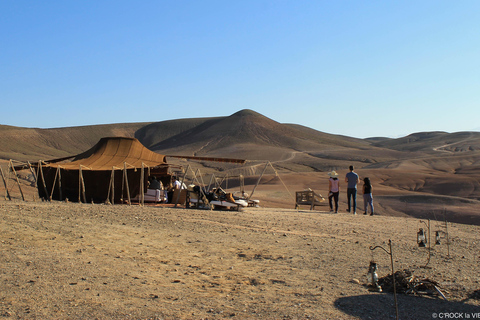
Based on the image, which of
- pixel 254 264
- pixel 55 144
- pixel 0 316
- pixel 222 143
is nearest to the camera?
pixel 0 316

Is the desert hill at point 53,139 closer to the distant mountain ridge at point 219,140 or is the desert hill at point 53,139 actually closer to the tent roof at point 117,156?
the distant mountain ridge at point 219,140

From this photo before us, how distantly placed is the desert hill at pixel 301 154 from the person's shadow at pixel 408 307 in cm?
1555

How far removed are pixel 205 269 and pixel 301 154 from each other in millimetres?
76524

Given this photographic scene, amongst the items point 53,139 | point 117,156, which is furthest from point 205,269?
point 53,139

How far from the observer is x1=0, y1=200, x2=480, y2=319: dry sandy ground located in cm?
512

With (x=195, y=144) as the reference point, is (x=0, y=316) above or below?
below

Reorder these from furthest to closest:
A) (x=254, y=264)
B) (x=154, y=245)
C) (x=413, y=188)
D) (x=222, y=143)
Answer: (x=222, y=143)
(x=413, y=188)
(x=154, y=245)
(x=254, y=264)

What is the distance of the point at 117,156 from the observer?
64.9 feet

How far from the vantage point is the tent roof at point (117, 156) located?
18.8m

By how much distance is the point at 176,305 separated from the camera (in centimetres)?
520

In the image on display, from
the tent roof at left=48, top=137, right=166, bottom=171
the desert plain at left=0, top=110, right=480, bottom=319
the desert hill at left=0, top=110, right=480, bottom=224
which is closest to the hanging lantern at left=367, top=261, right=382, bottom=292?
the desert plain at left=0, top=110, right=480, bottom=319

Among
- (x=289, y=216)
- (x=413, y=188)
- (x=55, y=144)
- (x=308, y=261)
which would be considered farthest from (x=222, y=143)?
(x=308, y=261)

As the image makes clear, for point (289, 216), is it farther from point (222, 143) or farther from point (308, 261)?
point (222, 143)

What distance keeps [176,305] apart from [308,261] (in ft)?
9.85
